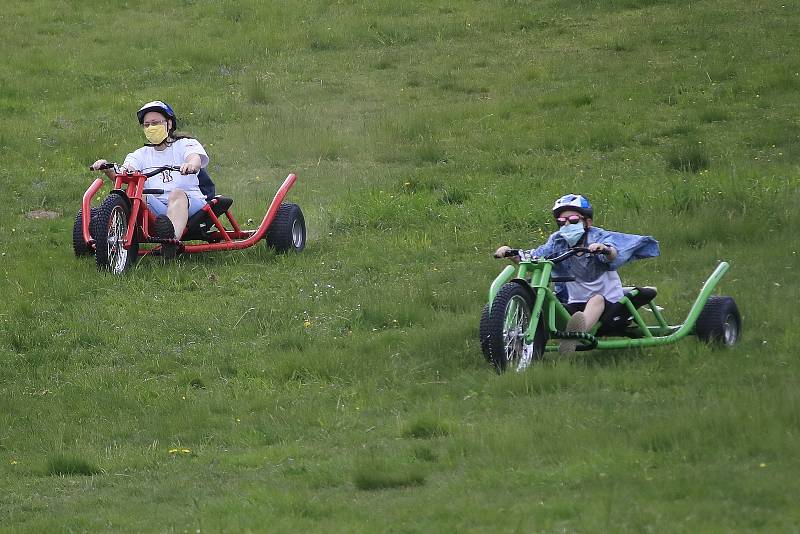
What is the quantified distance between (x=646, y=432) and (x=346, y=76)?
53.3ft

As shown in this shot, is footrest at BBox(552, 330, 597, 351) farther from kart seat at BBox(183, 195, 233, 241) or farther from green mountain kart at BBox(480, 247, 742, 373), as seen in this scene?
kart seat at BBox(183, 195, 233, 241)

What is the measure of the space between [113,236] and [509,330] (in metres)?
5.31

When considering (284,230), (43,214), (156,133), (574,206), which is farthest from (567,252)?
(43,214)

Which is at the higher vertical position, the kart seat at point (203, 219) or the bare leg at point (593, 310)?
the kart seat at point (203, 219)

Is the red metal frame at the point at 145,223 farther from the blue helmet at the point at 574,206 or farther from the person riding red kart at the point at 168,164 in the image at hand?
the blue helmet at the point at 574,206

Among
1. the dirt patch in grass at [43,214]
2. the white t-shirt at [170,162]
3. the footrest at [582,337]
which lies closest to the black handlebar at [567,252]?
the footrest at [582,337]

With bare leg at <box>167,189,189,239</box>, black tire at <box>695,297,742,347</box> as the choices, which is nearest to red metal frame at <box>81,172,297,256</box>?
bare leg at <box>167,189,189,239</box>

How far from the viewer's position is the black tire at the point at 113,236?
1324cm

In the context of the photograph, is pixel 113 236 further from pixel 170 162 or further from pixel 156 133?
pixel 156 133

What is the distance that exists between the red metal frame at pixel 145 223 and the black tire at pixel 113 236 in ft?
0.28

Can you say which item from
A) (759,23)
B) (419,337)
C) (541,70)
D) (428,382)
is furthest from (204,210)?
(759,23)

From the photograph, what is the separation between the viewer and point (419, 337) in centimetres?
1067

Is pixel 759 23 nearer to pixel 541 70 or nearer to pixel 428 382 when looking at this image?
pixel 541 70

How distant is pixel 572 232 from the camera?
1024 centimetres
